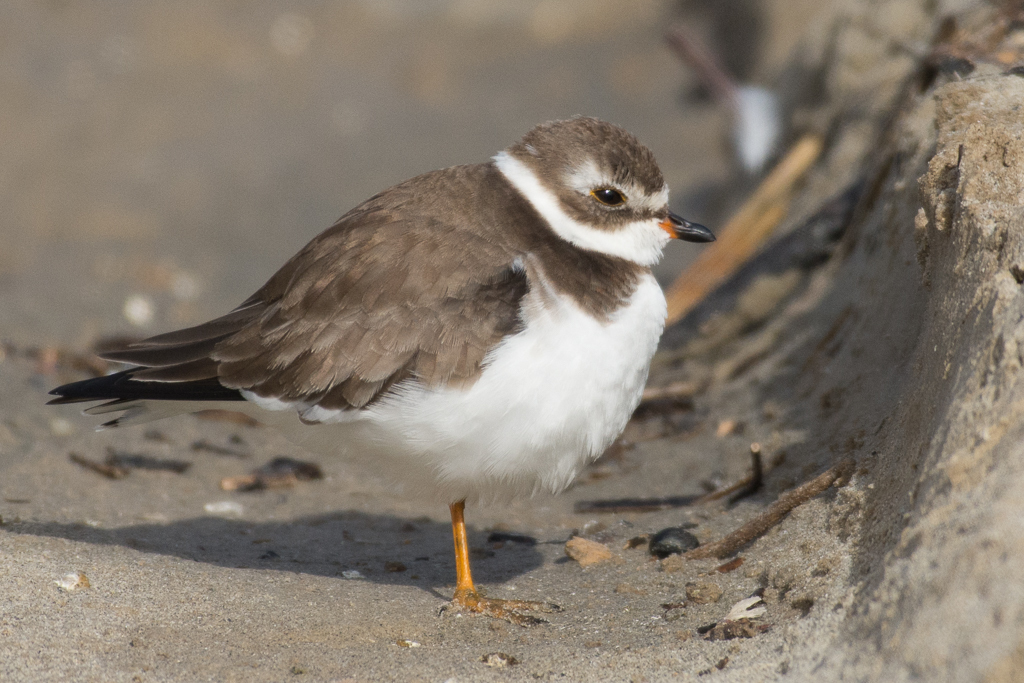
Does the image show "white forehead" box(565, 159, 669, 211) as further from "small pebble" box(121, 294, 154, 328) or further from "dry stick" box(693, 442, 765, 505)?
"small pebble" box(121, 294, 154, 328)

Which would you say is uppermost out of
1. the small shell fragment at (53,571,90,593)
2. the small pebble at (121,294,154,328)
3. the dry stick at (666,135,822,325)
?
the dry stick at (666,135,822,325)

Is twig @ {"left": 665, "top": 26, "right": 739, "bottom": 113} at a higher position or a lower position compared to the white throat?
higher

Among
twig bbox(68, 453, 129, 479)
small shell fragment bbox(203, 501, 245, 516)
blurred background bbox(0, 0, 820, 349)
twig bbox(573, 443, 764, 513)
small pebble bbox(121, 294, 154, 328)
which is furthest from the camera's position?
blurred background bbox(0, 0, 820, 349)

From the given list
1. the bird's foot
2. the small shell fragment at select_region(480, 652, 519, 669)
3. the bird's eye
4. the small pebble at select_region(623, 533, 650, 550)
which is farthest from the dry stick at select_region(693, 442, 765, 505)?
Answer: the small shell fragment at select_region(480, 652, 519, 669)

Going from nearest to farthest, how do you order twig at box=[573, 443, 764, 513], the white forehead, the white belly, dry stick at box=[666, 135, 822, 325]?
the white belly
the white forehead
twig at box=[573, 443, 764, 513]
dry stick at box=[666, 135, 822, 325]

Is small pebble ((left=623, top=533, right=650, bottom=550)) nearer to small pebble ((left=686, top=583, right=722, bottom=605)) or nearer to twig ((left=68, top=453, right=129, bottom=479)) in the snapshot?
small pebble ((left=686, top=583, right=722, bottom=605))

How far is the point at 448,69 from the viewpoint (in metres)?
13.0

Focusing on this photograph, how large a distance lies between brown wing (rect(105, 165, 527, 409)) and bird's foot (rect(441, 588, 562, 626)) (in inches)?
40.3

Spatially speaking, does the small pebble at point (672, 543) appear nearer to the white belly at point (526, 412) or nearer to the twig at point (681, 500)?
the twig at point (681, 500)

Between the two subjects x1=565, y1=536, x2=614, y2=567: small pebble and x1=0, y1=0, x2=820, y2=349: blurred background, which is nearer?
x1=565, y1=536, x2=614, y2=567: small pebble

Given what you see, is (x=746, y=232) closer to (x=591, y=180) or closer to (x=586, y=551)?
(x=591, y=180)

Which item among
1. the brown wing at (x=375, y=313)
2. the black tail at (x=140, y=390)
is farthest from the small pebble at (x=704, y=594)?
the black tail at (x=140, y=390)

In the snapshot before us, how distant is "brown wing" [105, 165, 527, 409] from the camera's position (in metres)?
4.21

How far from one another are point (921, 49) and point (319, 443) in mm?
4863
